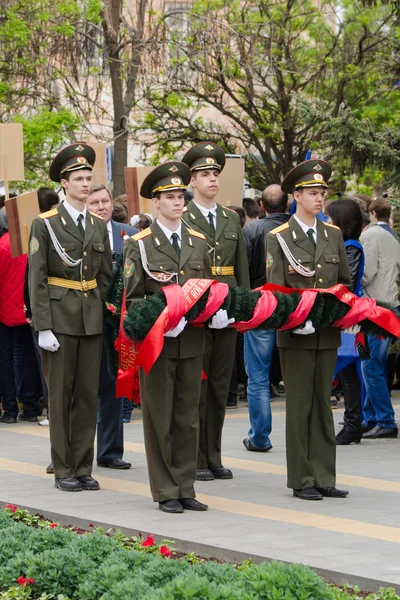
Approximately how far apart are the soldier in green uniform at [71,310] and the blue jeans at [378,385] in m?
3.22

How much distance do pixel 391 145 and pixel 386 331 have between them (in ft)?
10.9

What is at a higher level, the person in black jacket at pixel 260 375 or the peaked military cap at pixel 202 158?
the peaked military cap at pixel 202 158

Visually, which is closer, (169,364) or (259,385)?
(169,364)

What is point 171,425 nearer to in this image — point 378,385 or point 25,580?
point 25,580

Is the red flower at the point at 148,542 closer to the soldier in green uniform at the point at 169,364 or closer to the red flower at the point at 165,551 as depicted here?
the red flower at the point at 165,551

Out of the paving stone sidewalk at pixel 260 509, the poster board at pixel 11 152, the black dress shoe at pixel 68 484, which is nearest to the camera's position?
the paving stone sidewalk at pixel 260 509

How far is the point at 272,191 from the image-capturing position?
10570 mm

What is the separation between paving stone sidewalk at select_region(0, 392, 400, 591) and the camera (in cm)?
650

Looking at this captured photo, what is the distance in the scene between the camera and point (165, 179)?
313 inches

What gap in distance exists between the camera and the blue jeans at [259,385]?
10242 millimetres

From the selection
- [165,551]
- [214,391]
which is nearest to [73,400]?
[214,391]

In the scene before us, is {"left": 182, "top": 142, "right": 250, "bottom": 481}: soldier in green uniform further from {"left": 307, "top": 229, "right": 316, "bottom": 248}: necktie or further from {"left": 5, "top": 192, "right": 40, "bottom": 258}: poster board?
{"left": 5, "top": 192, "right": 40, "bottom": 258}: poster board

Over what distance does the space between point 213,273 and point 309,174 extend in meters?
1.17

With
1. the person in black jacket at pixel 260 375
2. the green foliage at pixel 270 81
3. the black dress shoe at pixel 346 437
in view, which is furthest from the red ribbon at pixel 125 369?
the green foliage at pixel 270 81
